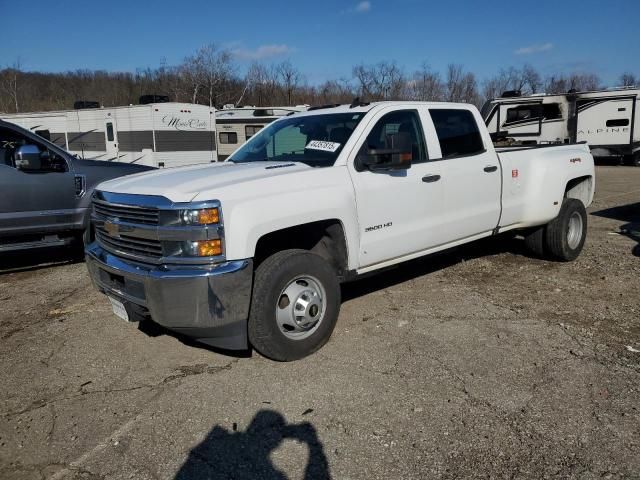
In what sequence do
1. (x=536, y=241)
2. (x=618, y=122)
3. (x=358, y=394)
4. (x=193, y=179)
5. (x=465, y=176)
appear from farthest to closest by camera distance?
(x=618, y=122) < (x=536, y=241) < (x=465, y=176) < (x=193, y=179) < (x=358, y=394)

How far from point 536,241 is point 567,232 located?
1.20ft

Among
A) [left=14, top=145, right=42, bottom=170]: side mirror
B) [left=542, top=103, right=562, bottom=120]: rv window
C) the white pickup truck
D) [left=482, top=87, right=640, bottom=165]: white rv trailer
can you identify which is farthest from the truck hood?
[left=542, top=103, right=562, bottom=120]: rv window

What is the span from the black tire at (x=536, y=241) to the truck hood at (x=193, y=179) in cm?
370

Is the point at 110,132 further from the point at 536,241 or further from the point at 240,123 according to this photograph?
the point at 536,241

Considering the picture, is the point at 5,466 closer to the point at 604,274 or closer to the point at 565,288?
the point at 565,288

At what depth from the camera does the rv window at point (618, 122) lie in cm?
2091

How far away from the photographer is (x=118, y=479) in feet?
8.75

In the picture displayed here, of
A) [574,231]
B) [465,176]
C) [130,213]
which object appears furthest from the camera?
[574,231]

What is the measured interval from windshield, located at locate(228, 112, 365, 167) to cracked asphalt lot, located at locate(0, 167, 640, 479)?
1517 mm

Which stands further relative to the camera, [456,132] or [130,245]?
[456,132]

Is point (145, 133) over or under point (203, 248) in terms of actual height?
over

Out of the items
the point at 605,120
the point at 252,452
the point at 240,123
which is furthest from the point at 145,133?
the point at 605,120

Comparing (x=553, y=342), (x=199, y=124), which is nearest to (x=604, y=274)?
(x=553, y=342)

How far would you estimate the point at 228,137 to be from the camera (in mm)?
19453
